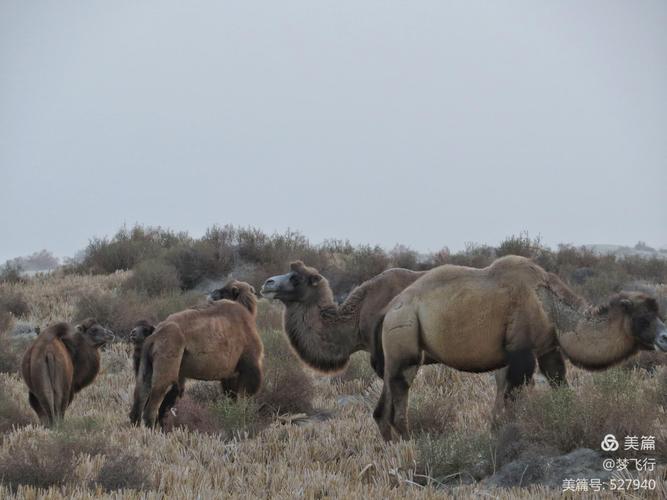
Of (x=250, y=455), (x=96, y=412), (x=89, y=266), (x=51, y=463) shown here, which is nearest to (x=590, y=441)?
(x=250, y=455)

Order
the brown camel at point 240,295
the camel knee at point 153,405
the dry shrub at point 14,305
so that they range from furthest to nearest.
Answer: the dry shrub at point 14,305 < the brown camel at point 240,295 < the camel knee at point 153,405

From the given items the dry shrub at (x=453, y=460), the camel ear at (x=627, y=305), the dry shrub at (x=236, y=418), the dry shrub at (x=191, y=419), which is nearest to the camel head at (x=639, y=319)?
the camel ear at (x=627, y=305)

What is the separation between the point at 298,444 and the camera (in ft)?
→ 31.0

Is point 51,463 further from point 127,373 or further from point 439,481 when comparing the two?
point 127,373

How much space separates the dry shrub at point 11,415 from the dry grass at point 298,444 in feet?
0.05

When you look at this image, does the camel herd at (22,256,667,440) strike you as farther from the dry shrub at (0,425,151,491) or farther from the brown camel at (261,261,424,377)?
the dry shrub at (0,425,151,491)

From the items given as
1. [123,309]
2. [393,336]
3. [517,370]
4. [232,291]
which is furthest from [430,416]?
[123,309]

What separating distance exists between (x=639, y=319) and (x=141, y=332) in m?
5.76

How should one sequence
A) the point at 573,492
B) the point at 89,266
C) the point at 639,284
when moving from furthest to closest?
the point at 89,266
the point at 639,284
the point at 573,492

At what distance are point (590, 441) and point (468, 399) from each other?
154 inches

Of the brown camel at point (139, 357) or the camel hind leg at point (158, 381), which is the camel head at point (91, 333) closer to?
the brown camel at point (139, 357)

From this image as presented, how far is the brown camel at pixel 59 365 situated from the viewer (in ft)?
35.3

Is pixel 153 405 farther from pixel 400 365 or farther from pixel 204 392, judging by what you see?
pixel 400 365

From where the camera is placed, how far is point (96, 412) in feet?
38.7
